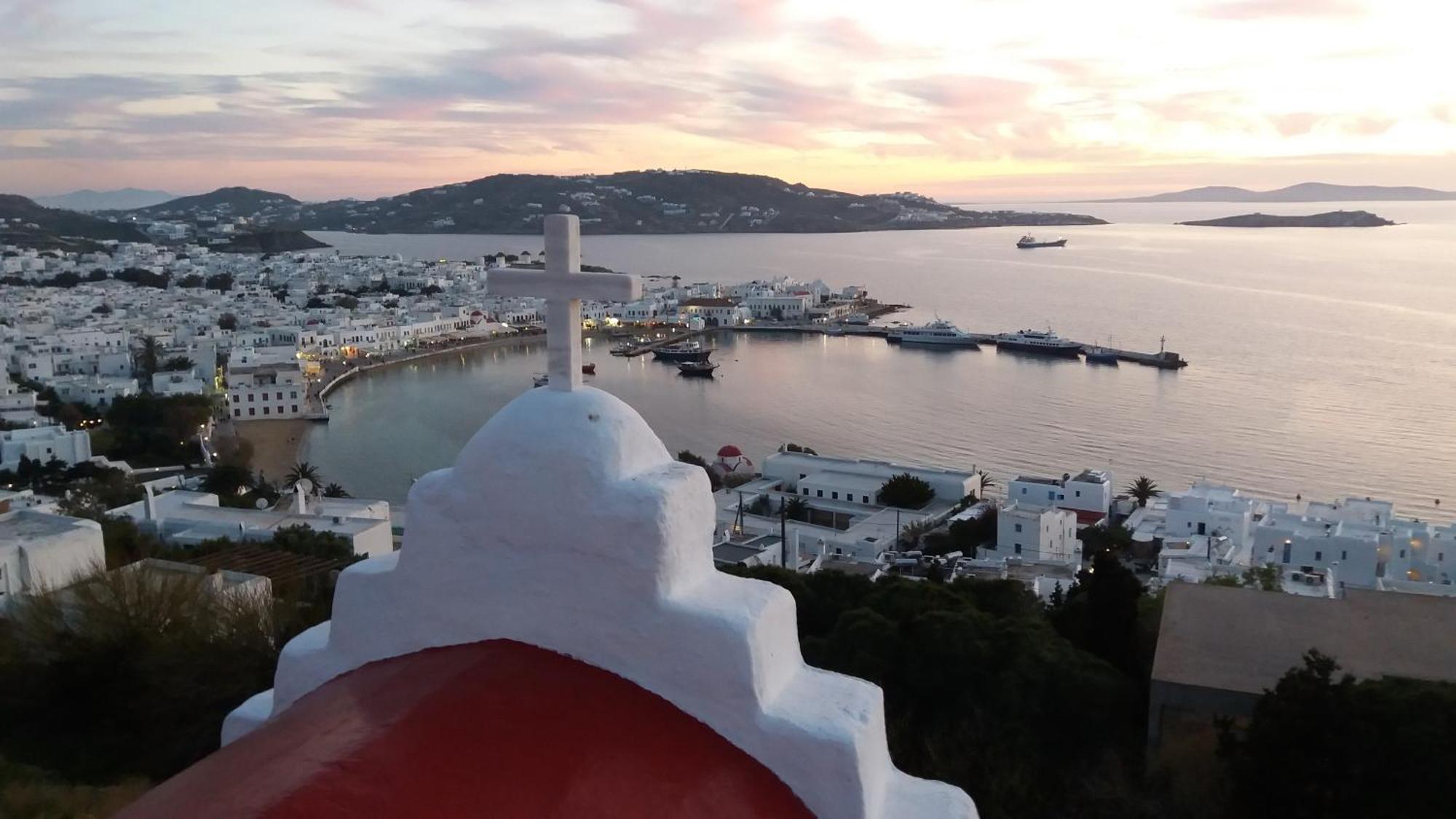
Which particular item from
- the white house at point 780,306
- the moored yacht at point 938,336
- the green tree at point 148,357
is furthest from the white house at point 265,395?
the white house at point 780,306

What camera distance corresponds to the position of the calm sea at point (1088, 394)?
26.2m

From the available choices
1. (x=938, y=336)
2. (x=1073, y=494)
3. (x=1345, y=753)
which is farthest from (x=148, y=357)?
(x=1345, y=753)

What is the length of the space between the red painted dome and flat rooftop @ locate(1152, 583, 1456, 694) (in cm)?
508

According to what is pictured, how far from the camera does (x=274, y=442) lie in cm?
3011

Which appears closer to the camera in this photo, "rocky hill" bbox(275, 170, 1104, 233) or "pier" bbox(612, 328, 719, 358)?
"pier" bbox(612, 328, 719, 358)

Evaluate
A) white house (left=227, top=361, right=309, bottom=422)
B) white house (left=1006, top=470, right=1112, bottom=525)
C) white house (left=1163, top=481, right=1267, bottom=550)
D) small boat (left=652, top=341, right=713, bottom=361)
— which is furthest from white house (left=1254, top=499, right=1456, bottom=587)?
small boat (left=652, top=341, right=713, bottom=361)

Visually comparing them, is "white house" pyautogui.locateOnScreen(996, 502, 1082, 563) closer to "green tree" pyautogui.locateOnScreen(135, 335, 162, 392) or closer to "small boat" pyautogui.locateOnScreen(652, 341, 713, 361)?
"small boat" pyautogui.locateOnScreen(652, 341, 713, 361)

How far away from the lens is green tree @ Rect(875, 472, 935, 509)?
69.4 ft

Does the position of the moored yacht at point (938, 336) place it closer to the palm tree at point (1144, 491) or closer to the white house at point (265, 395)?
the palm tree at point (1144, 491)

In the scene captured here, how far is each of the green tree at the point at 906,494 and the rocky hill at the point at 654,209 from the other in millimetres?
102652

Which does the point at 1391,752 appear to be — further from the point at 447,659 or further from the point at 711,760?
the point at 447,659

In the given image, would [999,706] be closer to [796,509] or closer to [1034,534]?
[1034,534]

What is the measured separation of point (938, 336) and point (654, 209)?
93858mm

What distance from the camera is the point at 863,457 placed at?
27.5 m
